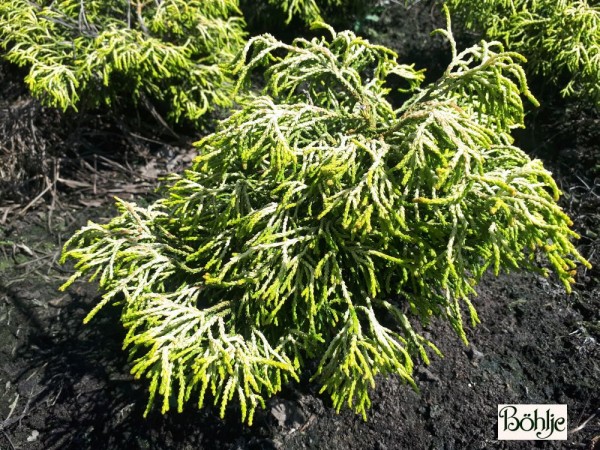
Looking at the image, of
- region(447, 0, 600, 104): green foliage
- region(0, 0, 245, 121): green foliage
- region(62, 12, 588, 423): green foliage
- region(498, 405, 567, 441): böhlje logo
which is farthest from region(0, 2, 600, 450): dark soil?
region(0, 0, 245, 121): green foliage

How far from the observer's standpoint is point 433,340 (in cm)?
340

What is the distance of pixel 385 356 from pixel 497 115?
1190 mm

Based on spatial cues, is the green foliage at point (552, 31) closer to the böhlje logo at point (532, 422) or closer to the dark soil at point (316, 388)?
the dark soil at point (316, 388)

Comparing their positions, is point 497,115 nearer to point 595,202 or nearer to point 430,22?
point 595,202

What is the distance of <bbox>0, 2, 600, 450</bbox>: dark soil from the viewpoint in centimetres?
298

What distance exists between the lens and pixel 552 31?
4039mm

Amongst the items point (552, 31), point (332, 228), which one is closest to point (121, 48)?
point (332, 228)

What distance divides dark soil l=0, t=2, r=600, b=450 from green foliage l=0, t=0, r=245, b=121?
1406 millimetres

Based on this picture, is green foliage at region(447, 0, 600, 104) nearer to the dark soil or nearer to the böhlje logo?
the dark soil

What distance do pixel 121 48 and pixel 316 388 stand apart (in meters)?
2.73

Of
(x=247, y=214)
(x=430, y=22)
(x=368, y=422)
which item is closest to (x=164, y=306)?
(x=247, y=214)

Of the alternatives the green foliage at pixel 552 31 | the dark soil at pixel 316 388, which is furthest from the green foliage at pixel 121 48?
the green foliage at pixel 552 31

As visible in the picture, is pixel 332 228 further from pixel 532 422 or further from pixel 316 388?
pixel 532 422

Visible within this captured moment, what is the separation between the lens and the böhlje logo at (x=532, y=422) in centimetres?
295
